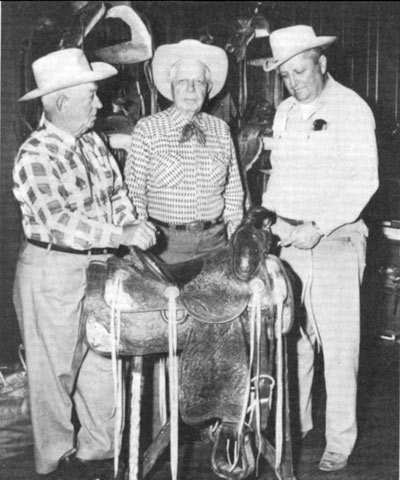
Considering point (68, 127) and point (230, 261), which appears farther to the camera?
point (68, 127)

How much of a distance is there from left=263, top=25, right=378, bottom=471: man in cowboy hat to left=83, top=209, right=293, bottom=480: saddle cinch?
1.41 feet

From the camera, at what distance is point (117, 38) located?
3664 mm

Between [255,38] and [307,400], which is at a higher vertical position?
[255,38]

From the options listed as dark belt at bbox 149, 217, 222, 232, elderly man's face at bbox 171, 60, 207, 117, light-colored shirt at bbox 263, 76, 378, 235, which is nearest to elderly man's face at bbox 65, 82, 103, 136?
elderly man's face at bbox 171, 60, 207, 117

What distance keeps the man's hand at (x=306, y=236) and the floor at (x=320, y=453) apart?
98 centimetres

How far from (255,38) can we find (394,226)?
161 cm

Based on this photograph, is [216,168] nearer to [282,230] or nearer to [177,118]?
[177,118]

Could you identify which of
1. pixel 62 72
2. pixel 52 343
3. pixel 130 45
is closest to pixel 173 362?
pixel 52 343

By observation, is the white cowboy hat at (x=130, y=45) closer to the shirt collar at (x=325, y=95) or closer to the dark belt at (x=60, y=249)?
the shirt collar at (x=325, y=95)

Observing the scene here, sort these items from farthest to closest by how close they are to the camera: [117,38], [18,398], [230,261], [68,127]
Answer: [117,38], [18,398], [68,127], [230,261]

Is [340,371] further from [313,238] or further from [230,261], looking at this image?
[230,261]

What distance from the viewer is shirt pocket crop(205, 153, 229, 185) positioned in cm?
293

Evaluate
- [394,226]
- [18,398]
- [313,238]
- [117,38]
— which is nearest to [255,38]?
[117,38]

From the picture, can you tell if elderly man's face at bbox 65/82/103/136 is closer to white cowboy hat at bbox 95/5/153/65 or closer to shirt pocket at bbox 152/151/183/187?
shirt pocket at bbox 152/151/183/187
